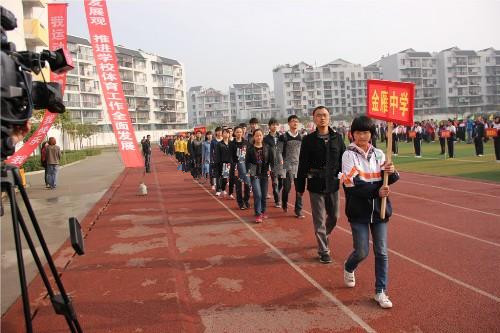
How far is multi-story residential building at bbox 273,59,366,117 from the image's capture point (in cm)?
9462

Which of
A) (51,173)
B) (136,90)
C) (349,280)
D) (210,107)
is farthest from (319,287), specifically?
(210,107)

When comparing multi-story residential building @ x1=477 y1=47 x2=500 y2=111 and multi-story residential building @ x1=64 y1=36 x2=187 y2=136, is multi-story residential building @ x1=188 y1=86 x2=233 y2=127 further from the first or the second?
multi-story residential building @ x1=477 y1=47 x2=500 y2=111

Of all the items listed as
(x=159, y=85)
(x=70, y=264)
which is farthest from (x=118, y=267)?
(x=159, y=85)

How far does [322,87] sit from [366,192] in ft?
308

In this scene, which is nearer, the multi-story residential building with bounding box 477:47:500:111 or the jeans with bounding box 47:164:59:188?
the jeans with bounding box 47:164:59:188

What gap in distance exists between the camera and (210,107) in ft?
382

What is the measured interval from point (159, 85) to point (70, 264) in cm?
8420

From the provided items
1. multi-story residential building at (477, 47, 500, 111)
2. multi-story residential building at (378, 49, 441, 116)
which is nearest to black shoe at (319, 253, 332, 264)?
multi-story residential building at (378, 49, 441, 116)

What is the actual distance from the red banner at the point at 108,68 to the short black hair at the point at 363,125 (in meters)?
6.39

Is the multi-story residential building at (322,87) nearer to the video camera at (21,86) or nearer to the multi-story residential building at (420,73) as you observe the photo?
the multi-story residential building at (420,73)

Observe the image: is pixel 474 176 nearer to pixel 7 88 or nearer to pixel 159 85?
pixel 7 88

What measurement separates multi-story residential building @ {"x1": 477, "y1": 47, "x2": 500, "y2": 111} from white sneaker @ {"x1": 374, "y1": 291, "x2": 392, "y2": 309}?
100589 mm

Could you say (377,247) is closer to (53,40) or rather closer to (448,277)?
(448,277)

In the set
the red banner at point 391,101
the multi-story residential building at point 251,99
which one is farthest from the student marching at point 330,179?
the multi-story residential building at point 251,99
